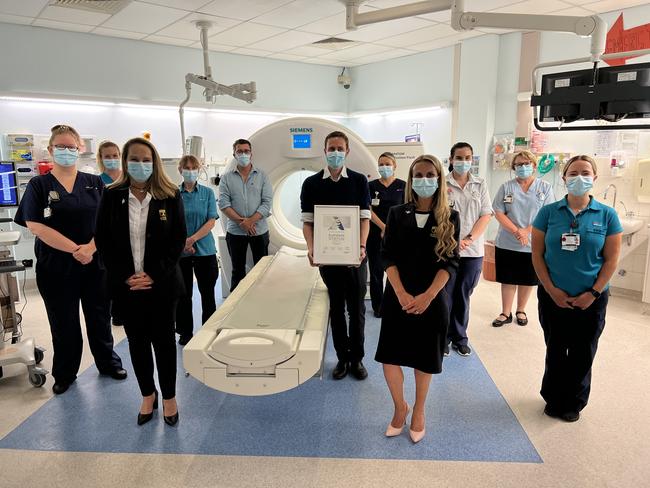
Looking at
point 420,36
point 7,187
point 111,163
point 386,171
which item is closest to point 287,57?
point 420,36

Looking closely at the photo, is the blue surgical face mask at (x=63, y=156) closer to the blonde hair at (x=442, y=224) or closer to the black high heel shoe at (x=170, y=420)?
the black high heel shoe at (x=170, y=420)

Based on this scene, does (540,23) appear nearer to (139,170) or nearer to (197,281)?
(139,170)

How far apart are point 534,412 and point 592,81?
1.58 m

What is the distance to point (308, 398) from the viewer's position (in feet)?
8.13

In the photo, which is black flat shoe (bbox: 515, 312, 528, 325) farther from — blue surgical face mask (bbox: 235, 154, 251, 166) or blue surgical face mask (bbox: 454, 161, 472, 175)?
blue surgical face mask (bbox: 235, 154, 251, 166)

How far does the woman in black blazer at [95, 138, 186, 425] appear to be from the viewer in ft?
6.59

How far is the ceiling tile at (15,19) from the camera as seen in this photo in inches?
163

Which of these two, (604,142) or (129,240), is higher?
(604,142)

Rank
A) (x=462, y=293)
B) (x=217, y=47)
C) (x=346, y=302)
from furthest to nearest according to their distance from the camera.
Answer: (x=217, y=47), (x=462, y=293), (x=346, y=302)

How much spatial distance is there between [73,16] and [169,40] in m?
1.06

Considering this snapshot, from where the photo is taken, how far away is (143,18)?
423 centimetres

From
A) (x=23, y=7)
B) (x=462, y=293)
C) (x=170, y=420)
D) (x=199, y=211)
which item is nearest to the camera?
(x=170, y=420)

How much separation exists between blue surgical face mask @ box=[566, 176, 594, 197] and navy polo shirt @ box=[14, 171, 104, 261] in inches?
94.9

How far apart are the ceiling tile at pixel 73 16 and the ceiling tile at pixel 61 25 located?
0.34 ft
